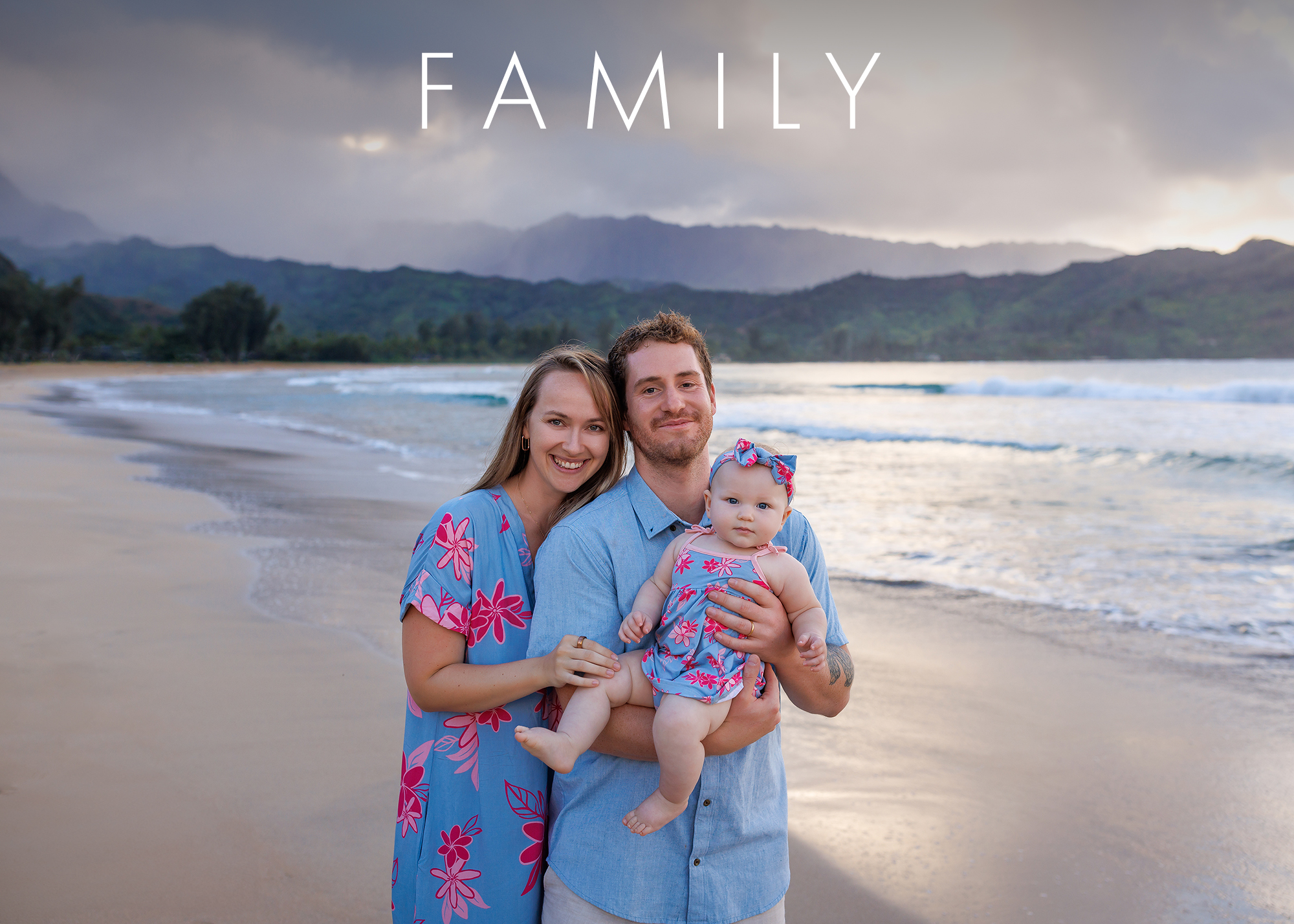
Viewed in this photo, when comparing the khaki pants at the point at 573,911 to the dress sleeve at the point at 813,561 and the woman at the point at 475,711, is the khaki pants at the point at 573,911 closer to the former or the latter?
the woman at the point at 475,711

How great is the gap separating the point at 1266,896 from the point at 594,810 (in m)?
2.88

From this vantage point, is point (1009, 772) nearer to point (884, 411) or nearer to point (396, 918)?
point (396, 918)

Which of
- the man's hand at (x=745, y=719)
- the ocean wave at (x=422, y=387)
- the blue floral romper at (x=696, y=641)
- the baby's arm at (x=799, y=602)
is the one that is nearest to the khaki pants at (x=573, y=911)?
the man's hand at (x=745, y=719)

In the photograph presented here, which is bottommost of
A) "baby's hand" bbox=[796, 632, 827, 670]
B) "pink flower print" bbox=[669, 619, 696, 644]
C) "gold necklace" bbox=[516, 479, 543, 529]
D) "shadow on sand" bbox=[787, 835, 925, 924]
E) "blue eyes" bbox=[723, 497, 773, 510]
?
"shadow on sand" bbox=[787, 835, 925, 924]

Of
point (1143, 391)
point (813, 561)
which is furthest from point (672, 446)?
point (1143, 391)

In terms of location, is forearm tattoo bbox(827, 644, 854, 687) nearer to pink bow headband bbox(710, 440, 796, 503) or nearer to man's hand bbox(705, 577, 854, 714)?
man's hand bbox(705, 577, 854, 714)

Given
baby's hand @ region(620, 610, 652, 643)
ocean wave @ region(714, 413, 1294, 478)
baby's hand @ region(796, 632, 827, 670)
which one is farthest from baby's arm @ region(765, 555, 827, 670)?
ocean wave @ region(714, 413, 1294, 478)

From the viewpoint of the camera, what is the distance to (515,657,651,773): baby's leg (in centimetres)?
197

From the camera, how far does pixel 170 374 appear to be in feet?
219

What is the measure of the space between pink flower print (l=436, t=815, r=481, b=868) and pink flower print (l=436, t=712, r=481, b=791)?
0.10 meters

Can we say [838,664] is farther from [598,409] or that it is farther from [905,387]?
[905,387]

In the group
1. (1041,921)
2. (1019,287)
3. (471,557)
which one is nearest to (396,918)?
(471,557)

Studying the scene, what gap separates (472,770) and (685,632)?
73cm

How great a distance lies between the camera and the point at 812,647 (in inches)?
83.4
